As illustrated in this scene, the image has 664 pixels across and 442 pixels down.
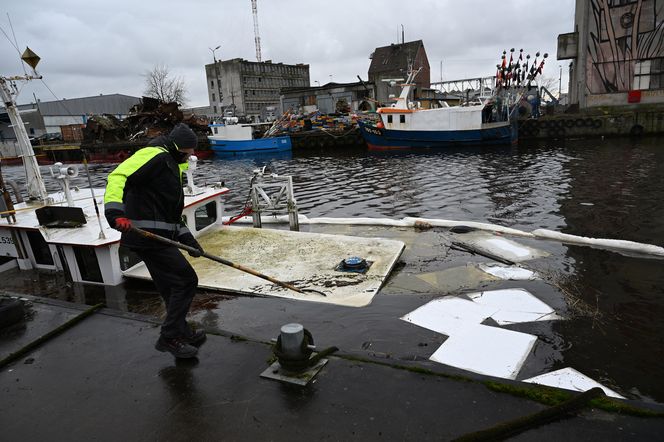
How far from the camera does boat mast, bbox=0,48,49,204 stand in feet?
28.6

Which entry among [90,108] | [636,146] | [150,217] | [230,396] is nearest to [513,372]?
[230,396]

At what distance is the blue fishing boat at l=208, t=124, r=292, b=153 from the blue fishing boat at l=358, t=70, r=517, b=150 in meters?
9.13

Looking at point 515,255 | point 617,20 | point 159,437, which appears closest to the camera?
point 159,437

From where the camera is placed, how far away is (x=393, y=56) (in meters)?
58.3

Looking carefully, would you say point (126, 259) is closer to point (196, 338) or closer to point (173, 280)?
point (196, 338)

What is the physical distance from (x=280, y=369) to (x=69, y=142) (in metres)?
59.7

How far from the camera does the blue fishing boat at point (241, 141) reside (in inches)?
1489

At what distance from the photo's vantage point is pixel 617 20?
32031mm

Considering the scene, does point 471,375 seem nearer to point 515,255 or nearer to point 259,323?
point 259,323

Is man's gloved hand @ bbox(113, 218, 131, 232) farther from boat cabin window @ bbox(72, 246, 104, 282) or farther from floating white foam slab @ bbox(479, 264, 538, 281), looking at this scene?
floating white foam slab @ bbox(479, 264, 538, 281)

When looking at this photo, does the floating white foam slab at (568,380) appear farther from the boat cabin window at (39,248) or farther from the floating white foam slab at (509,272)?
the boat cabin window at (39,248)

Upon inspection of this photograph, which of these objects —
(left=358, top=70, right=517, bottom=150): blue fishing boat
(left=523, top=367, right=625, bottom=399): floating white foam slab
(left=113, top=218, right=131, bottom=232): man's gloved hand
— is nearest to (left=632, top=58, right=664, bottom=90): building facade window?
(left=358, top=70, right=517, bottom=150): blue fishing boat

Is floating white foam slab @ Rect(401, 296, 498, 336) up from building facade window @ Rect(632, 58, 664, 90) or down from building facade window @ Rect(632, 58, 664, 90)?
down

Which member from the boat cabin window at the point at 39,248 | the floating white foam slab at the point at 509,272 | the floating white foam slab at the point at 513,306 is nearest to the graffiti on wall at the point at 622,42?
the floating white foam slab at the point at 509,272
